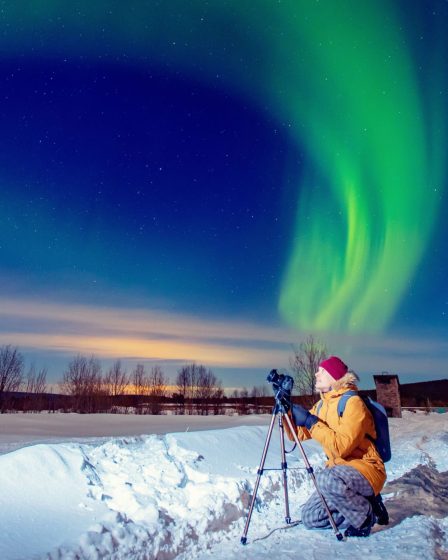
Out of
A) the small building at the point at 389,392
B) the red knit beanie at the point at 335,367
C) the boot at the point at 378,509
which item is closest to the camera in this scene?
the boot at the point at 378,509

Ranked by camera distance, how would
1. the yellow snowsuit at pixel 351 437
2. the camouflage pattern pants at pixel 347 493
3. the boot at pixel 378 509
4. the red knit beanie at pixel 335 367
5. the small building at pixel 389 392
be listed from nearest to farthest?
the yellow snowsuit at pixel 351 437
the camouflage pattern pants at pixel 347 493
the boot at pixel 378 509
the red knit beanie at pixel 335 367
the small building at pixel 389 392

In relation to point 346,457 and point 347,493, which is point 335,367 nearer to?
point 346,457

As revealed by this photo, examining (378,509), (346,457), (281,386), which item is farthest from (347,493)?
(281,386)

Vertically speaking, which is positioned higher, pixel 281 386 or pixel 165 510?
pixel 281 386

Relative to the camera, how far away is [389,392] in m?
32.2

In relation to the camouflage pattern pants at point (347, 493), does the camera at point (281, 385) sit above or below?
above

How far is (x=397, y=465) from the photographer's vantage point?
372 inches

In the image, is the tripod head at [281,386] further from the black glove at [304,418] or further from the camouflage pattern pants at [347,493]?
the camouflage pattern pants at [347,493]

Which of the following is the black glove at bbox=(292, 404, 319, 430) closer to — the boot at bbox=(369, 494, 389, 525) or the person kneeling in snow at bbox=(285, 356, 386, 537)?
the person kneeling in snow at bbox=(285, 356, 386, 537)

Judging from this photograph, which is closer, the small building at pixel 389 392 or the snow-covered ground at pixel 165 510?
the snow-covered ground at pixel 165 510

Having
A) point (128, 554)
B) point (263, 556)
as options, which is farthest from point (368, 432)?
point (128, 554)

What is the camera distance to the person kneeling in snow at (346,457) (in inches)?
166

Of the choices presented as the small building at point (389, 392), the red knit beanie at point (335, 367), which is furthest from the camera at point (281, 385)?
the small building at point (389, 392)

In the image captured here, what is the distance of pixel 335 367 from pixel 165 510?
231cm
